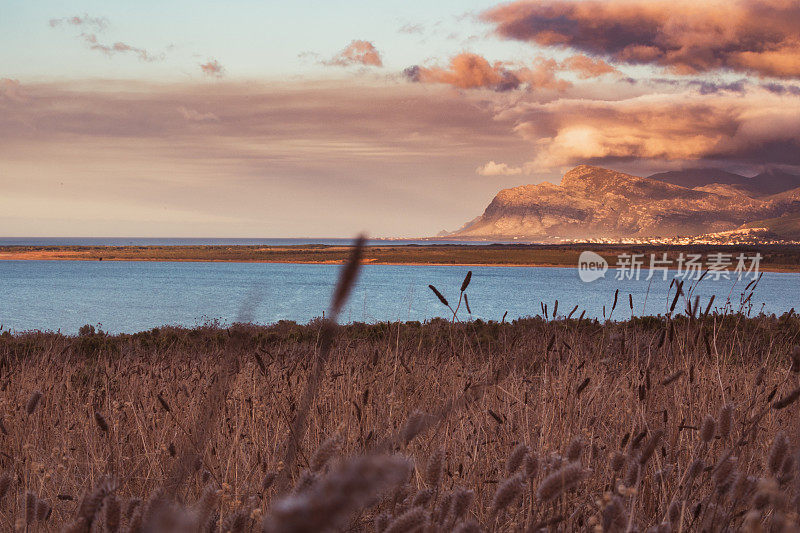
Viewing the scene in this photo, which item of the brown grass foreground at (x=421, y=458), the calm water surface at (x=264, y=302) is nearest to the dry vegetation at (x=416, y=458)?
the brown grass foreground at (x=421, y=458)

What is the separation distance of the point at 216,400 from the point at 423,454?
2.41m

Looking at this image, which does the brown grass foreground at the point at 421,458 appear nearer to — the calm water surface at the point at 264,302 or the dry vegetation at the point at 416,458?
the dry vegetation at the point at 416,458

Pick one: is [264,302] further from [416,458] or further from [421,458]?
[416,458]

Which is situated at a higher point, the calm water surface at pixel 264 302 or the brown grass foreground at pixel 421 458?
the brown grass foreground at pixel 421 458

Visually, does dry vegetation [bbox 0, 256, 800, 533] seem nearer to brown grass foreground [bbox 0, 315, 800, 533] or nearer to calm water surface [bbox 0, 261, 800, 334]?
brown grass foreground [bbox 0, 315, 800, 533]

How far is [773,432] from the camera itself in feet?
11.3

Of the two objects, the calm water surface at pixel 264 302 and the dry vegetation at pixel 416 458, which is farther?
the calm water surface at pixel 264 302

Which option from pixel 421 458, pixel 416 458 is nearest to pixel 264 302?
pixel 421 458

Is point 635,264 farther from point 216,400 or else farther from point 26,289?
point 216,400

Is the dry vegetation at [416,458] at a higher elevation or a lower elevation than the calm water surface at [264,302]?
higher

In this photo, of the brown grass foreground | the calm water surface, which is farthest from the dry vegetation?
the calm water surface

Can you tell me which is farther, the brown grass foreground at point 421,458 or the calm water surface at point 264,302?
the calm water surface at point 264,302

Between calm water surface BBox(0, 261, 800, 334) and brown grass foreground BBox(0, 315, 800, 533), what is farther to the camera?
calm water surface BBox(0, 261, 800, 334)

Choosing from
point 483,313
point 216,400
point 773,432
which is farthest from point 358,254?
point 483,313
